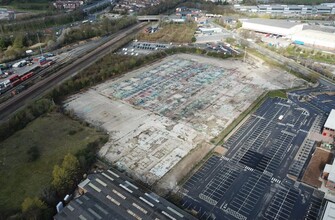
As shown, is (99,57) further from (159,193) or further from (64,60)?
(159,193)

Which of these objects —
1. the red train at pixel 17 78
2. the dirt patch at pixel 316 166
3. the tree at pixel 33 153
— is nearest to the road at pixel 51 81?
the red train at pixel 17 78

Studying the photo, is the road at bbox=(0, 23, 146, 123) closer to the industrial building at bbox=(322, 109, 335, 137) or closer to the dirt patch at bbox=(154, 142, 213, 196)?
the dirt patch at bbox=(154, 142, 213, 196)

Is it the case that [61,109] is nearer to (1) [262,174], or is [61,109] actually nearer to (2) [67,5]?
(1) [262,174]

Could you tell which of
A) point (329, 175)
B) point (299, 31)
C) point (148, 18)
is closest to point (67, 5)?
point (148, 18)

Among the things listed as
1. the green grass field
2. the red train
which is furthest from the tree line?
the red train

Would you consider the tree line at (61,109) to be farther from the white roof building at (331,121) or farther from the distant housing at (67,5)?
the distant housing at (67,5)

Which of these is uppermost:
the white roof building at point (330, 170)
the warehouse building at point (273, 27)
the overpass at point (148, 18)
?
the overpass at point (148, 18)
